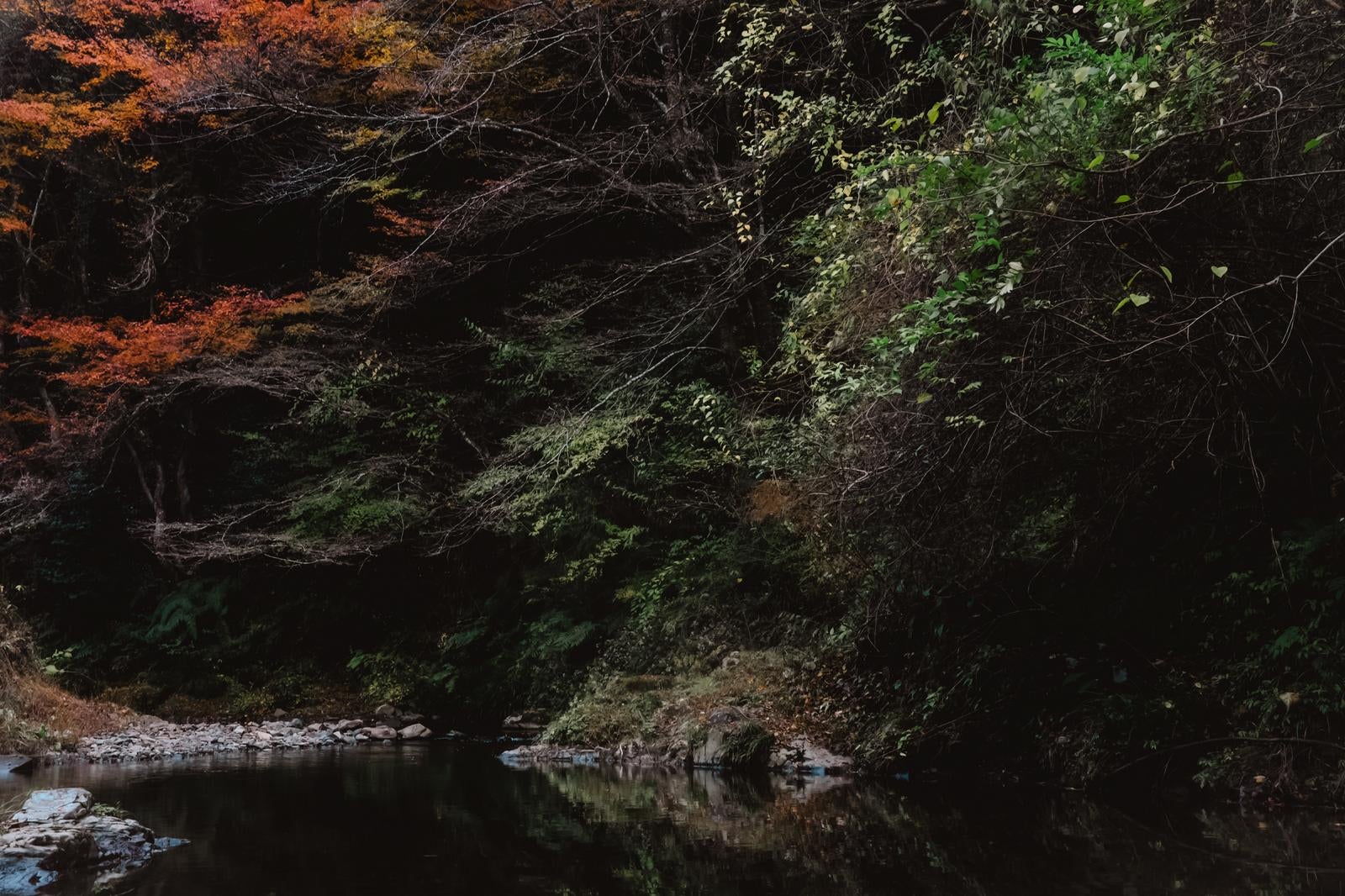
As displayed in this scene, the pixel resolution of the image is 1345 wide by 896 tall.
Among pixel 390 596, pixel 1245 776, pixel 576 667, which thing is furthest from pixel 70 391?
pixel 1245 776

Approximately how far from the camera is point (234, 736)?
36.2ft

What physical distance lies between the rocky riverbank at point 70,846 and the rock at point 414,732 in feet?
20.3

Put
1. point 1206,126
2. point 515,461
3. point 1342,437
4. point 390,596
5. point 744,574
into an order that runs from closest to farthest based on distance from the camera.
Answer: point 1206,126 → point 1342,437 → point 744,574 → point 515,461 → point 390,596

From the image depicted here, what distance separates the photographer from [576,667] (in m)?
10.8

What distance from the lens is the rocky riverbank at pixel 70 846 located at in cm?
427

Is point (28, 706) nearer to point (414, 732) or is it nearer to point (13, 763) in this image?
point (13, 763)

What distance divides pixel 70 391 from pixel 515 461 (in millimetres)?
8910

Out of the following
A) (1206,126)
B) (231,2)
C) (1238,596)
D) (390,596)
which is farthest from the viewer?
(390,596)

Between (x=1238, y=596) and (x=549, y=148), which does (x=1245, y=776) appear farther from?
(x=549, y=148)

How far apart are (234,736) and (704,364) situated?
6.85m

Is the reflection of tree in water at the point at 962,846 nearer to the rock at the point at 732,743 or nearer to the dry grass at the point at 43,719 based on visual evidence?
the rock at the point at 732,743

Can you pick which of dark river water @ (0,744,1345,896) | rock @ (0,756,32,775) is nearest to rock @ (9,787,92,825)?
dark river water @ (0,744,1345,896)

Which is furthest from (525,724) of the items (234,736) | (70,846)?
(70,846)

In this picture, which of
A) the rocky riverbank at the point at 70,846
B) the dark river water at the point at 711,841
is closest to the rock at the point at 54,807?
the rocky riverbank at the point at 70,846
